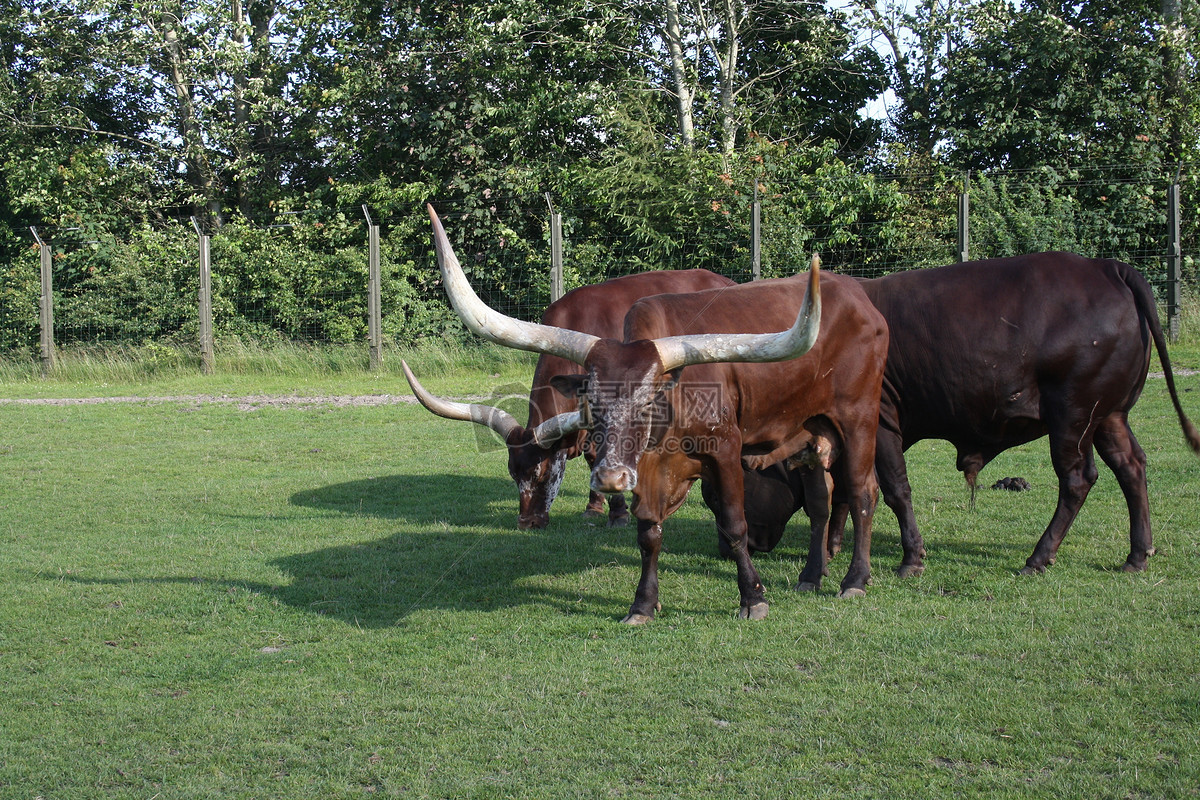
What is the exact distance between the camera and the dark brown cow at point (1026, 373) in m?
6.63

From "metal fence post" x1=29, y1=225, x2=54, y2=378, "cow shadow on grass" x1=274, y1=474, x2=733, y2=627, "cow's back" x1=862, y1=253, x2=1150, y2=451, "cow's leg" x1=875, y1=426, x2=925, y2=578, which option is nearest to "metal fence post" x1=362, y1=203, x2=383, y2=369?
"metal fence post" x1=29, y1=225, x2=54, y2=378

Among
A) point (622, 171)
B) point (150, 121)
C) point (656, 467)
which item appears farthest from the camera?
point (150, 121)

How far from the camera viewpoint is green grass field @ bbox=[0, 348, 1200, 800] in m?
3.91

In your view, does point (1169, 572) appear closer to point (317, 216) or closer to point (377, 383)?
point (377, 383)

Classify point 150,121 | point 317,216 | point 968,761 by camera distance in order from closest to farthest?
1. point 968,761
2. point 317,216
3. point 150,121

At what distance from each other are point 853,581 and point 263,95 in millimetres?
20011

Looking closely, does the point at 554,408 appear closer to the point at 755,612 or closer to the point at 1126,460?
Result: the point at 755,612

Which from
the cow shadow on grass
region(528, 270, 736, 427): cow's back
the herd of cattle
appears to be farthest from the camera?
region(528, 270, 736, 427): cow's back

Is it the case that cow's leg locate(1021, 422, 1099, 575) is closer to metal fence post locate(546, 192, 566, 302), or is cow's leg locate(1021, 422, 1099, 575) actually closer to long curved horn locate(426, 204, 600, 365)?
long curved horn locate(426, 204, 600, 365)

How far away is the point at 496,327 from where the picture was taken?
5.75 meters

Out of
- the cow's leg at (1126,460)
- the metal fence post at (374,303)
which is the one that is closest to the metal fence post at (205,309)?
the metal fence post at (374,303)

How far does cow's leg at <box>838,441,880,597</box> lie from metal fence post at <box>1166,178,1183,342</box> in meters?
11.5

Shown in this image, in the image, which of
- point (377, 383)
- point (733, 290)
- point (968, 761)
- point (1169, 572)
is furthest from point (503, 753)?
point (377, 383)

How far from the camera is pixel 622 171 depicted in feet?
63.0
